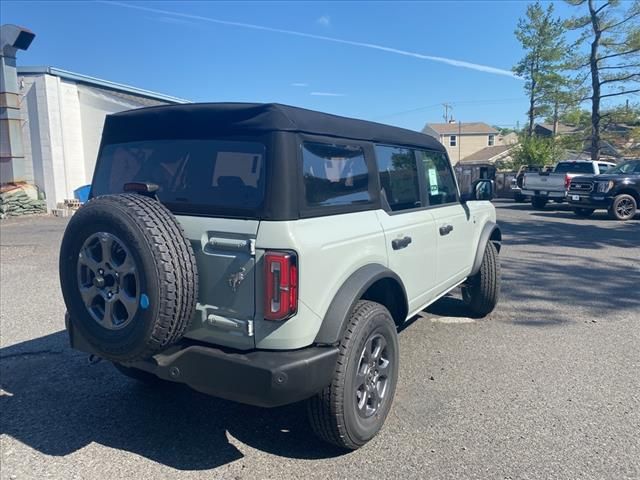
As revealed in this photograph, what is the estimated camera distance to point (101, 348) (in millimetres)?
2674

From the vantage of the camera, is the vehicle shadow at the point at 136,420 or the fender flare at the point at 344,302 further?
the vehicle shadow at the point at 136,420

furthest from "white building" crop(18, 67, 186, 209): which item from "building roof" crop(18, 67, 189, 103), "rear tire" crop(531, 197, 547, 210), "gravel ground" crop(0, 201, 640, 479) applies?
"rear tire" crop(531, 197, 547, 210)

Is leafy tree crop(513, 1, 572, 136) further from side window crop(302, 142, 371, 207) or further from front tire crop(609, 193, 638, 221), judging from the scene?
side window crop(302, 142, 371, 207)

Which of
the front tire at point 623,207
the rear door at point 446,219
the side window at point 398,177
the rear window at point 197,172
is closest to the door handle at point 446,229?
the rear door at point 446,219

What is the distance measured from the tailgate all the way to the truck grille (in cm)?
1599

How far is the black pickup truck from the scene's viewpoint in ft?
49.4

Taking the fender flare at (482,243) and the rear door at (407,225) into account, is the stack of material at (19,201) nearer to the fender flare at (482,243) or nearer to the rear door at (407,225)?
the fender flare at (482,243)

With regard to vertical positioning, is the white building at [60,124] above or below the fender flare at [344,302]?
above

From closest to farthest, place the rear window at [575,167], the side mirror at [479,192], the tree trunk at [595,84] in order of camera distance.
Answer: the side mirror at [479,192]
the rear window at [575,167]
the tree trunk at [595,84]

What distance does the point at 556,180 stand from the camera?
18.3 m

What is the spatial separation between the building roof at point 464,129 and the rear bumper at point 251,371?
6169cm

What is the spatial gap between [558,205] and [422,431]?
66.3 feet

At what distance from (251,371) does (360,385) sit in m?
0.82

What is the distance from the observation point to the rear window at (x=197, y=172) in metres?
2.71
